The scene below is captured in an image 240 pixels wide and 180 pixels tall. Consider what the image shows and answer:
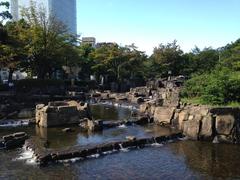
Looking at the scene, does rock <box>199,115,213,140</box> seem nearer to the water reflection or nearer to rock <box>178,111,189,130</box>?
the water reflection

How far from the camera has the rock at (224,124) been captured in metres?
23.7

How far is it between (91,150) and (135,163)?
9.77 ft

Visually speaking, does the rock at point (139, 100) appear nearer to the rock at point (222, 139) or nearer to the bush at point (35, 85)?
the bush at point (35, 85)

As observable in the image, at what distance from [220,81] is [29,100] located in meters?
26.4

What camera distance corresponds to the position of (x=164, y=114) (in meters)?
30.1

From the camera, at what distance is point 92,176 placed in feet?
57.3

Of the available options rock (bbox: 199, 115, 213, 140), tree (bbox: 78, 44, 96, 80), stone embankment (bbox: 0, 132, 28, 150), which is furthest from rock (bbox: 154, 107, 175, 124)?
tree (bbox: 78, 44, 96, 80)

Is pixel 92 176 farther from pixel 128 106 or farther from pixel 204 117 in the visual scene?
pixel 128 106

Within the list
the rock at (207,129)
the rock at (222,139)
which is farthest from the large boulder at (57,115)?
the rock at (222,139)

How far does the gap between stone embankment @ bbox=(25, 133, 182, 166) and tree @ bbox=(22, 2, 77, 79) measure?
32.1 meters

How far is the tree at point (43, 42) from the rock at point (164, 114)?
27790mm

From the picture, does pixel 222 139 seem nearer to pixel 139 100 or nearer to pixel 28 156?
pixel 28 156

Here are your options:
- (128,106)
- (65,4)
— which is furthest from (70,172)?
(65,4)

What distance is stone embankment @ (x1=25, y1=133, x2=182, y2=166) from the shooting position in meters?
19.8
